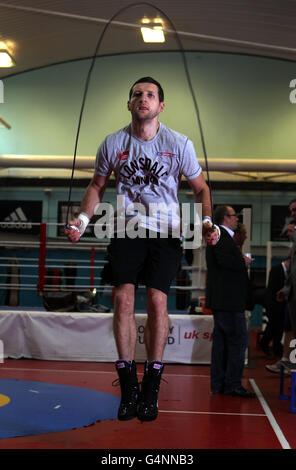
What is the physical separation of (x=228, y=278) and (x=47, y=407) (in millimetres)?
2033

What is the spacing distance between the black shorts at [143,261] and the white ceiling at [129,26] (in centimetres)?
681

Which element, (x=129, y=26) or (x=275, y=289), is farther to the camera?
(x=129, y=26)

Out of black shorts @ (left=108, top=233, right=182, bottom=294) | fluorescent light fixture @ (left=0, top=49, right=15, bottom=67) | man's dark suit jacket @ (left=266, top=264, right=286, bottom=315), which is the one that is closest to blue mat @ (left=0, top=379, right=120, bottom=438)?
black shorts @ (left=108, top=233, right=182, bottom=294)

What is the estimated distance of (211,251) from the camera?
542 cm

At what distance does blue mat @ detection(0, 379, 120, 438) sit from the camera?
3996 mm

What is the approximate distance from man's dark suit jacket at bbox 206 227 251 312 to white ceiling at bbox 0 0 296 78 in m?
4.99

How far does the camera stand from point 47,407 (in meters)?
4.54

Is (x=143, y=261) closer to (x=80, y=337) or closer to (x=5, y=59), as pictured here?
(x=80, y=337)

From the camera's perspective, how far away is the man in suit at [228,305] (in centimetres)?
525

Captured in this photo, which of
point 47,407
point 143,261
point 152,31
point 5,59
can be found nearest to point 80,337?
point 47,407

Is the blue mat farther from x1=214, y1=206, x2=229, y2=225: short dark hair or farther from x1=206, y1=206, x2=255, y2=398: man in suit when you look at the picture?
x1=214, y1=206, x2=229, y2=225: short dark hair

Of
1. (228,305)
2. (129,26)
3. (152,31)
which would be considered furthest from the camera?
(129,26)
